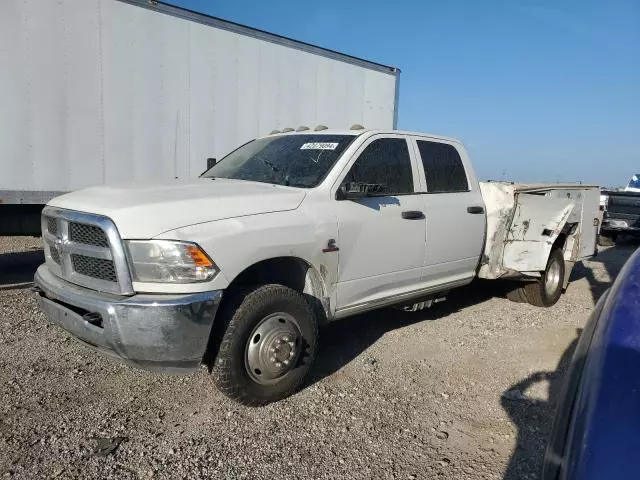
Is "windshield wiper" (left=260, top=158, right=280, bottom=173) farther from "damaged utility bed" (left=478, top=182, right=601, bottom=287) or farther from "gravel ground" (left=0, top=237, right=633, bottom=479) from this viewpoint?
"damaged utility bed" (left=478, top=182, right=601, bottom=287)

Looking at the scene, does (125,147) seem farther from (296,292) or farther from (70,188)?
(296,292)

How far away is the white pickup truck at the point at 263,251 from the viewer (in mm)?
2988

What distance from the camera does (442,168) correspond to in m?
5.05

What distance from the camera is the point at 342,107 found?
9.08 metres

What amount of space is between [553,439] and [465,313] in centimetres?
459

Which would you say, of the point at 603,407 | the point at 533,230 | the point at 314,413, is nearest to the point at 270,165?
the point at 314,413

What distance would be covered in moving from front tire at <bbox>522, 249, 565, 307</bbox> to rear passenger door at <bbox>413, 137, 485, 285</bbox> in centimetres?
136

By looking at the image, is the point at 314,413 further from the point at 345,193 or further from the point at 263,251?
the point at 345,193

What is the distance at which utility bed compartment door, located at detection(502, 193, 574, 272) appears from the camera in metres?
5.68

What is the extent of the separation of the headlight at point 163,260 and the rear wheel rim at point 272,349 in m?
0.63

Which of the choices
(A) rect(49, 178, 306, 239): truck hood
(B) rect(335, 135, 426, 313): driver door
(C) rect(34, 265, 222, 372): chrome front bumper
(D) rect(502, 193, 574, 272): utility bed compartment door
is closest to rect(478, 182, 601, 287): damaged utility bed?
(D) rect(502, 193, 574, 272): utility bed compartment door

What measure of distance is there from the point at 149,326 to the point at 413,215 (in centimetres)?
243

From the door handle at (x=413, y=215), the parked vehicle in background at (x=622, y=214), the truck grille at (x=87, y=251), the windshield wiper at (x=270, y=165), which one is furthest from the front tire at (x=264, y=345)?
the parked vehicle in background at (x=622, y=214)

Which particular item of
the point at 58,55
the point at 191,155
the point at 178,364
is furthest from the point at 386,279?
the point at 58,55
